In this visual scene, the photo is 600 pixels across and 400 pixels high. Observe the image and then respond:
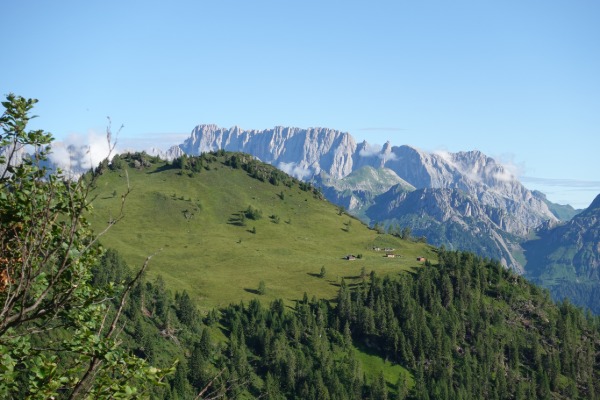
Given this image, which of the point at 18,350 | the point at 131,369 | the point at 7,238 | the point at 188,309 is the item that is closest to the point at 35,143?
the point at 7,238

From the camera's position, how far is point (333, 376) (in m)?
176

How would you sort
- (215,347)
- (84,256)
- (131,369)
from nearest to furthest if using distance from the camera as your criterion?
1. (131,369)
2. (84,256)
3. (215,347)

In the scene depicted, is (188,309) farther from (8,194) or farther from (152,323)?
(8,194)

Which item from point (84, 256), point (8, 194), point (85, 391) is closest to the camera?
point (85, 391)

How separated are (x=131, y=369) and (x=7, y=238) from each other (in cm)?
612

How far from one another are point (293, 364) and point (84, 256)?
16506cm

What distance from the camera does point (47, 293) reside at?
14602 millimetres

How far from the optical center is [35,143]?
17.3 m

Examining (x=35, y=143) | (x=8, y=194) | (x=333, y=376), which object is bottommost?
(x=333, y=376)

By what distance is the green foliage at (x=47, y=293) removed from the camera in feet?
46.0

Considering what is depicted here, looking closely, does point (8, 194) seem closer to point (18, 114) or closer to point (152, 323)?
point (18, 114)

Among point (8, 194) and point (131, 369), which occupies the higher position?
point (8, 194)

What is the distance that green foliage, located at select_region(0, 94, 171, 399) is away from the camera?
14.0 meters

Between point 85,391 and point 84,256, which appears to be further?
point 84,256
